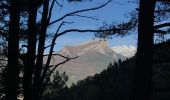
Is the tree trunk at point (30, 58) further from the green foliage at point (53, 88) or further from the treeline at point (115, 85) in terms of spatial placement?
the treeline at point (115, 85)

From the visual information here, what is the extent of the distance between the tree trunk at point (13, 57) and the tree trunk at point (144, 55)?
3.15 meters

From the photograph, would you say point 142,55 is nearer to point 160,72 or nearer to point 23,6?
point 23,6

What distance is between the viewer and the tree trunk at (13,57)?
1148 cm

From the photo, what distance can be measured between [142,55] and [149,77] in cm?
56

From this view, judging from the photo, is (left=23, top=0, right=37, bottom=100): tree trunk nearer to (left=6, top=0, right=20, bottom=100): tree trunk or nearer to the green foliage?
(left=6, top=0, right=20, bottom=100): tree trunk

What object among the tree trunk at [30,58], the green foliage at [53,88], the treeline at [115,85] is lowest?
the treeline at [115,85]

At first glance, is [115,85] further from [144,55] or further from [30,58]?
[144,55]

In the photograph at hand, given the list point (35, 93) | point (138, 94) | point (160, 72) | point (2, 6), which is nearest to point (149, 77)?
point (138, 94)

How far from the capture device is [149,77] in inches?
418

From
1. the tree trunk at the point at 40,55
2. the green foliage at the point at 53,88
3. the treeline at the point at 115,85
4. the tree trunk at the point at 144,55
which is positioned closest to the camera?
the tree trunk at the point at 144,55

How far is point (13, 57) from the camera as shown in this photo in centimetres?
1171

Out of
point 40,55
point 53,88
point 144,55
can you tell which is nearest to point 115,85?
point 53,88

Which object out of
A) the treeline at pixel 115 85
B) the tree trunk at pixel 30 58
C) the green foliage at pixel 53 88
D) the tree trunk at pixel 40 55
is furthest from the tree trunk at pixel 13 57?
the treeline at pixel 115 85

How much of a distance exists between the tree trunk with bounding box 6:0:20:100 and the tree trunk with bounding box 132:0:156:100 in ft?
10.4
